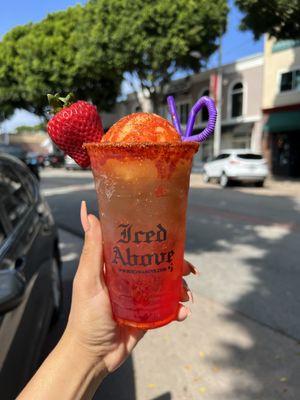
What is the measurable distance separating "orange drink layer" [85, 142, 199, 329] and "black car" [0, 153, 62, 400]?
661 millimetres

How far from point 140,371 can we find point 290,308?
1687 millimetres

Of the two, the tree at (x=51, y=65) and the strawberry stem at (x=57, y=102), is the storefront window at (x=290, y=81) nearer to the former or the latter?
the tree at (x=51, y=65)

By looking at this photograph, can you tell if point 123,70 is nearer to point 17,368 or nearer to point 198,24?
point 198,24

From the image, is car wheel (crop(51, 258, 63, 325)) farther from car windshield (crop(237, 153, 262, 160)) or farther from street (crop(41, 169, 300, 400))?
car windshield (crop(237, 153, 262, 160))

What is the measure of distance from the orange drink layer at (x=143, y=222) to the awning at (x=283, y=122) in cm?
1841

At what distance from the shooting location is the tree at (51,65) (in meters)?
18.1

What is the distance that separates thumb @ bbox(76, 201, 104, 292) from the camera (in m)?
1.31

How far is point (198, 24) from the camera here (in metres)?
15.9

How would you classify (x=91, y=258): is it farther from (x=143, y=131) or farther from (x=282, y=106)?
(x=282, y=106)

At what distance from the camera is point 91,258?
1.31 m

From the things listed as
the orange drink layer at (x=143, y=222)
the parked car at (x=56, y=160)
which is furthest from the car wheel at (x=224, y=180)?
the parked car at (x=56, y=160)

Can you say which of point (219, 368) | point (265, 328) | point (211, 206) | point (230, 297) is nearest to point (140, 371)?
point (219, 368)

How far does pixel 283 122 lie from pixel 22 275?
60.8 ft

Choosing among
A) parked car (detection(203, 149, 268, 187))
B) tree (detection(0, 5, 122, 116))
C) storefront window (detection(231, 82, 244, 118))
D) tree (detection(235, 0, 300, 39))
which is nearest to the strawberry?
tree (detection(235, 0, 300, 39))
